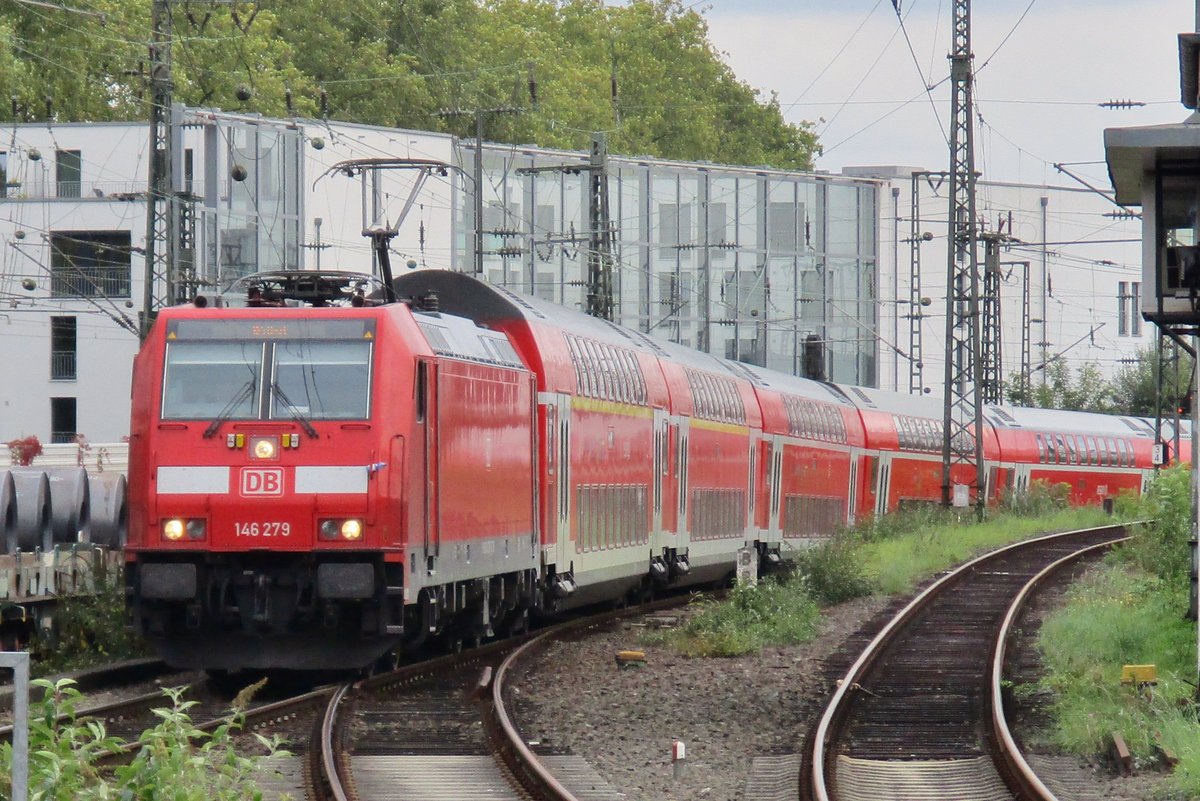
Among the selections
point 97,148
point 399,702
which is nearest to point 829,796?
point 399,702

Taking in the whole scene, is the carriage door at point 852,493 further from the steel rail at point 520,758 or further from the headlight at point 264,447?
the headlight at point 264,447

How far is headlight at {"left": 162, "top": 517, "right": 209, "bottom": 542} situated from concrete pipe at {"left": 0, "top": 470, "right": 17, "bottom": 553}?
3.94 metres

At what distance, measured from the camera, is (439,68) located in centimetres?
7375

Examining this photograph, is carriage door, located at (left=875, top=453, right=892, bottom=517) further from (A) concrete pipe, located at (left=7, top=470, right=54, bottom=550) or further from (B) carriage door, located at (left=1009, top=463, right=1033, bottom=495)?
(A) concrete pipe, located at (left=7, top=470, right=54, bottom=550)

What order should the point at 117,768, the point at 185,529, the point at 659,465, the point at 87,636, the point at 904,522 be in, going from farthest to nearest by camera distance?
1. the point at 904,522
2. the point at 659,465
3. the point at 87,636
4. the point at 185,529
5. the point at 117,768

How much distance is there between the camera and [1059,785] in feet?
36.3

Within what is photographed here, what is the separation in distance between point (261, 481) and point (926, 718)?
5019 mm

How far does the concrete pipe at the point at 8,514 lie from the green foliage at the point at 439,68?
22.3m

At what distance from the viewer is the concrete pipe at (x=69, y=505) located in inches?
748

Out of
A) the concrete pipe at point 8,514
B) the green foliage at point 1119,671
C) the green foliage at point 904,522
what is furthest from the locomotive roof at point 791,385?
the concrete pipe at point 8,514

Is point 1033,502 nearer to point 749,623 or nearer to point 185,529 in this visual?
point 749,623

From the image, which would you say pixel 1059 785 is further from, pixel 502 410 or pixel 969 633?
pixel 969 633

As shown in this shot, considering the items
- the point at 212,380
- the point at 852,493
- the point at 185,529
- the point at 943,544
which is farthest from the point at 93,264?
the point at 185,529

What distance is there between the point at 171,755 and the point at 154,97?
701 inches
